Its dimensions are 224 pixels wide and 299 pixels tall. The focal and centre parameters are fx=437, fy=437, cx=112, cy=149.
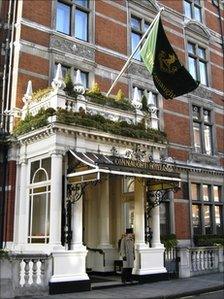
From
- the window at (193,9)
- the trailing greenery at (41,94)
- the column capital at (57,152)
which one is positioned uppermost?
the window at (193,9)

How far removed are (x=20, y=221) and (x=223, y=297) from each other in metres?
6.99

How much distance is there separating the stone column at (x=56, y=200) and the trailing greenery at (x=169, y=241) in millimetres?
5667

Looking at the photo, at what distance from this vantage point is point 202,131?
942 inches

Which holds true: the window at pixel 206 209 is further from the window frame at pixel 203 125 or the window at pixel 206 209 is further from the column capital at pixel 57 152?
the column capital at pixel 57 152

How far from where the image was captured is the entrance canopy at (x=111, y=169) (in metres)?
13.1

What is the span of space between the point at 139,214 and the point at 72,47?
7.59m

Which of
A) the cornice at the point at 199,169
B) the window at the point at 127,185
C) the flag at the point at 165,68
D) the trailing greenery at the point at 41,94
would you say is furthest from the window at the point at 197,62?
the trailing greenery at the point at 41,94

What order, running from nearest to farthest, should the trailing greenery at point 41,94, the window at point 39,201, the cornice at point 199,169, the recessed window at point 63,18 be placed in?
the window at point 39,201 → the trailing greenery at point 41,94 → the recessed window at point 63,18 → the cornice at point 199,169

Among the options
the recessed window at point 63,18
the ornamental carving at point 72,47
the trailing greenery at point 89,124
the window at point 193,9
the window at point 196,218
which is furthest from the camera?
the window at point 193,9

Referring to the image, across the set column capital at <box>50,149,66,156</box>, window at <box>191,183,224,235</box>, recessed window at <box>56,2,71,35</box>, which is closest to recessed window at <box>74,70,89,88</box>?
recessed window at <box>56,2,71,35</box>

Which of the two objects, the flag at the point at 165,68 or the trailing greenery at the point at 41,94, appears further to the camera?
the flag at the point at 165,68

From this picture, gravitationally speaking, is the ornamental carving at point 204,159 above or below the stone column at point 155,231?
above

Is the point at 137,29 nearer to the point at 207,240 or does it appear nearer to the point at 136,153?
the point at 136,153

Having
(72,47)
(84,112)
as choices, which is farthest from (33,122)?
(72,47)
